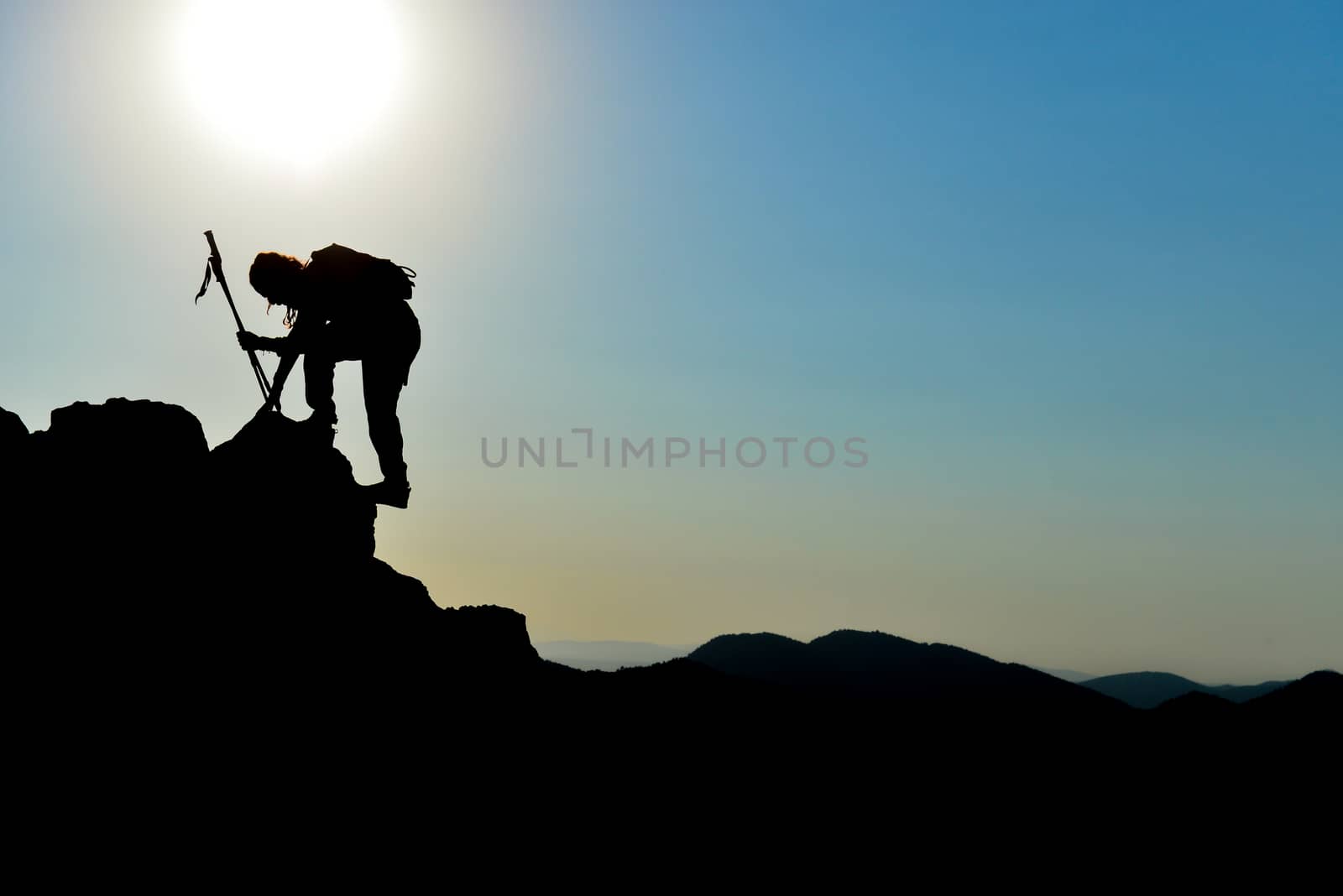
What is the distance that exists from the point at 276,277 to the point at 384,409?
A: 89.2 inches

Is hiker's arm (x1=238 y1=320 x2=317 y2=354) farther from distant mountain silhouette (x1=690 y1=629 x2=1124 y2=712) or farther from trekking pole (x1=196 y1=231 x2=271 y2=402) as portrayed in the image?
distant mountain silhouette (x1=690 y1=629 x2=1124 y2=712)

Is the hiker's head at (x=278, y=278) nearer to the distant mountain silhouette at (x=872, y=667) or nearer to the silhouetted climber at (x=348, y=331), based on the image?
the silhouetted climber at (x=348, y=331)

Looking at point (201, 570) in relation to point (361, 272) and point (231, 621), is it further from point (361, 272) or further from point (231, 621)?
point (361, 272)

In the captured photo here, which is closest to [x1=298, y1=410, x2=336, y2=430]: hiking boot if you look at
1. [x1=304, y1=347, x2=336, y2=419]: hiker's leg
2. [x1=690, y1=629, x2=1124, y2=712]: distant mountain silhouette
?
[x1=304, y1=347, x2=336, y2=419]: hiker's leg

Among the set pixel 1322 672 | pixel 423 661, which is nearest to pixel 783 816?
pixel 423 661

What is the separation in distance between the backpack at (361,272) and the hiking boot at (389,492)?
Result: 268 centimetres

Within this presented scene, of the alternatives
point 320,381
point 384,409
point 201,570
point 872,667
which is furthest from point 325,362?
point 872,667

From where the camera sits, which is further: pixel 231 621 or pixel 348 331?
pixel 348 331

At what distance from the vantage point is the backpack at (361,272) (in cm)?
1358

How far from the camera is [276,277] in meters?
13.4

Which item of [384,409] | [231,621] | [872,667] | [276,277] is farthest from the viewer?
[872,667]

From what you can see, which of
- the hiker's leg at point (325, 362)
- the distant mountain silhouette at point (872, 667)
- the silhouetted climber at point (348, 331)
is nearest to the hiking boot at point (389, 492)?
the silhouetted climber at point (348, 331)

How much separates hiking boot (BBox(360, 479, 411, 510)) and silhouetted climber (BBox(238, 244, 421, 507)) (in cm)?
1

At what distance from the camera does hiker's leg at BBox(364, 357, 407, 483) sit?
45.8 feet
